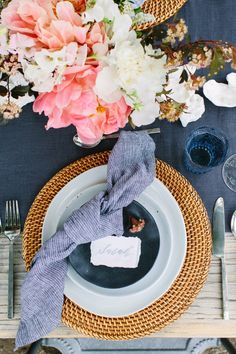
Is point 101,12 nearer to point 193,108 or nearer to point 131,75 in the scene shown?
point 131,75

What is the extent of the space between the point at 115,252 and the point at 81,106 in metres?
0.39

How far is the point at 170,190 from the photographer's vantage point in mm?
975

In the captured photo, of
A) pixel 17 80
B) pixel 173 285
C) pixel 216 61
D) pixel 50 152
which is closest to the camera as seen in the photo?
pixel 216 61

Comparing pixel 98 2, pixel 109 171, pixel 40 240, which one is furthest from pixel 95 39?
pixel 40 240

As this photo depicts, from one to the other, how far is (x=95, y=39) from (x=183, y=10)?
0.53 m

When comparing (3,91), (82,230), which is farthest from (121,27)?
(82,230)

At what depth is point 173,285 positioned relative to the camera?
0.94 metres

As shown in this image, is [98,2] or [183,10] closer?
[98,2]

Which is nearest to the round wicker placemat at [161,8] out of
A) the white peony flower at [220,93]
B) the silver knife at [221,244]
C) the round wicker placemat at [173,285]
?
the white peony flower at [220,93]

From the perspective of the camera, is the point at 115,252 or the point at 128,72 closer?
the point at 128,72

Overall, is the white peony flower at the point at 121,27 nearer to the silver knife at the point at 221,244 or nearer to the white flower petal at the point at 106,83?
the white flower petal at the point at 106,83

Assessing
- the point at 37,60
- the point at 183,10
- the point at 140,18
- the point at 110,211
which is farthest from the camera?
the point at 183,10

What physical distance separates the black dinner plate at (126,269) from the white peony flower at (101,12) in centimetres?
44

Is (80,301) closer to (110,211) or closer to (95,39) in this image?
(110,211)
